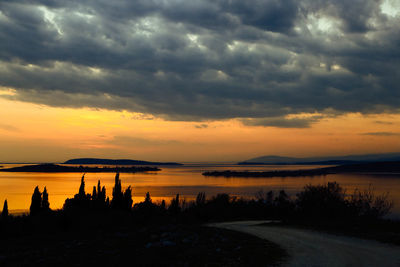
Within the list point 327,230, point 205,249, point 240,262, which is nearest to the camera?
point 240,262

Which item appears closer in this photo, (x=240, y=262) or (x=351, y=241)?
(x=240, y=262)

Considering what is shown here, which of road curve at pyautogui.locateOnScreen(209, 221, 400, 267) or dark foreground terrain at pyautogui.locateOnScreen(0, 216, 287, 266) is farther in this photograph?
dark foreground terrain at pyautogui.locateOnScreen(0, 216, 287, 266)

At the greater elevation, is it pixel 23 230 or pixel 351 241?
pixel 351 241

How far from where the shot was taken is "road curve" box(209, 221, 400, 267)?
57.2ft

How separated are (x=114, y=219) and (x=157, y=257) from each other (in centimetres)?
4056

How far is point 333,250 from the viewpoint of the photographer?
20.6 meters

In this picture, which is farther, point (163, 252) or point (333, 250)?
point (163, 252)

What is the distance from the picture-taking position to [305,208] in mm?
61969

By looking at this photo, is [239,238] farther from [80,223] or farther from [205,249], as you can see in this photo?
[80,223]

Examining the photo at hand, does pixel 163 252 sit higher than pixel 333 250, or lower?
lower

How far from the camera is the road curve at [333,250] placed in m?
17.4

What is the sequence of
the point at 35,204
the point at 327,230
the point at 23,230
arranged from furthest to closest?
the point at 35,204 → the point at 23,230 → the point at 327,230

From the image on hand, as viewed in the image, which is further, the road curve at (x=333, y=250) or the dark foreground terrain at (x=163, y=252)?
the dark foreground terrain at (x=163, y=252)

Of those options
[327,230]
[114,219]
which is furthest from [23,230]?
[327,230]
